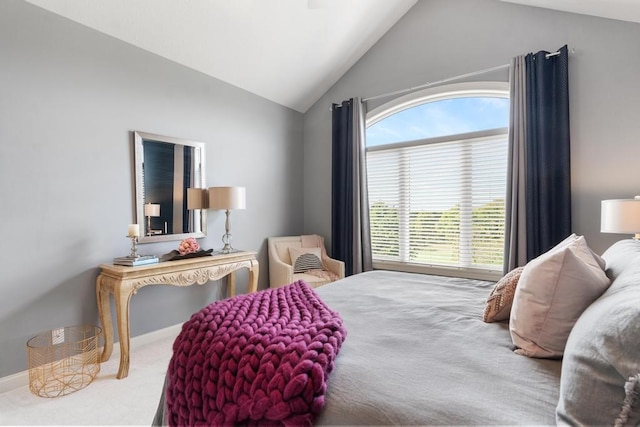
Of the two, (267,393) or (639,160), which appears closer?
(267,393)

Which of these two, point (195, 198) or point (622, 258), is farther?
point (195, 198)

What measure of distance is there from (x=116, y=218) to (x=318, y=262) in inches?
84.4

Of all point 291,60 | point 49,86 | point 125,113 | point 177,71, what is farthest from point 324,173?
point 49,86

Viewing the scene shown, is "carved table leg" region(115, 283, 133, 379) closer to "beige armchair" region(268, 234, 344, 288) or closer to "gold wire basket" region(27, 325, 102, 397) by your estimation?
"gold wire basket" region(27, 325, 102, 397)

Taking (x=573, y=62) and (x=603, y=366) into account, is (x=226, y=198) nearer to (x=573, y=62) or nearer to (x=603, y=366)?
(x=603, y=366)

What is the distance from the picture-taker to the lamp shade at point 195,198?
10.3 feet

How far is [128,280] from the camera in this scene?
234 centimetres

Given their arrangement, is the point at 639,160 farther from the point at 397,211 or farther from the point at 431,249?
the point at 397,211

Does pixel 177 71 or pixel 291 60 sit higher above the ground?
pixel 291 60

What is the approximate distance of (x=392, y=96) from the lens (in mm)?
3836

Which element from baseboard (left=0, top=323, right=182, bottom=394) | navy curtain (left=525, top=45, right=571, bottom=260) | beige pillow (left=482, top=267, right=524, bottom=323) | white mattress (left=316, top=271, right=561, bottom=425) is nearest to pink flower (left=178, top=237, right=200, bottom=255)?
baseboard (left=0, top=323, right=182, bottom=394)

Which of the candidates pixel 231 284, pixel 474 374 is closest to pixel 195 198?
pixel 231 284

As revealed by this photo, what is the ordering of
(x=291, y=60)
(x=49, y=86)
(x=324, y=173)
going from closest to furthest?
(x=49, y=86) → (x=291, y=60) → (x=324, y=173)

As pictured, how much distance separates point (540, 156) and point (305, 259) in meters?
2.56
